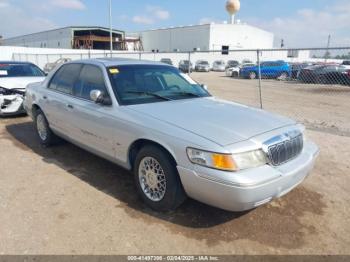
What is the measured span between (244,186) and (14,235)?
226 centimetres

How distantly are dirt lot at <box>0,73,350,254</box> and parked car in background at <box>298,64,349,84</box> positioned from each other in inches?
568

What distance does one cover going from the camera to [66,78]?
4895 mm

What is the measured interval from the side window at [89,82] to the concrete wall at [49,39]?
4802cm

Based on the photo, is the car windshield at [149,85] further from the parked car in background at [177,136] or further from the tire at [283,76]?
the tire at [283,76]

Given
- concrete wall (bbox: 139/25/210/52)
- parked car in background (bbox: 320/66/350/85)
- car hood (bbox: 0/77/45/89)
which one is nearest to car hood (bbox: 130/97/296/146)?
car hood (bbox: 0/77/45/89)

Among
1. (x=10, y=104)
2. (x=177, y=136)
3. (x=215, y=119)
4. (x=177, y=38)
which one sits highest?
(x=177, y=38)

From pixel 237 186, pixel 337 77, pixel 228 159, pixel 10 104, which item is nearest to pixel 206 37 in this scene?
pixel 337 77

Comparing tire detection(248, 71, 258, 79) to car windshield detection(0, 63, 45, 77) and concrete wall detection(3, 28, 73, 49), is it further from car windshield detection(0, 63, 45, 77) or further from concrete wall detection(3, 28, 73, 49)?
concrete wall detection(3, 28, 73, 49)

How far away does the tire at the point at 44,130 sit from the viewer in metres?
5.37

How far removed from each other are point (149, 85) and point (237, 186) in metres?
2.06

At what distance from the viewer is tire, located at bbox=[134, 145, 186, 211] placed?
3.09 metres

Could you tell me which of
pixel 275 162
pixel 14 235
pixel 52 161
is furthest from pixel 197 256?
pixel 52 161

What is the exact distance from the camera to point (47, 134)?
540 centimetres

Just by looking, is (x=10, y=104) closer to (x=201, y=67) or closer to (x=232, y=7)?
(x=201, y=67)
